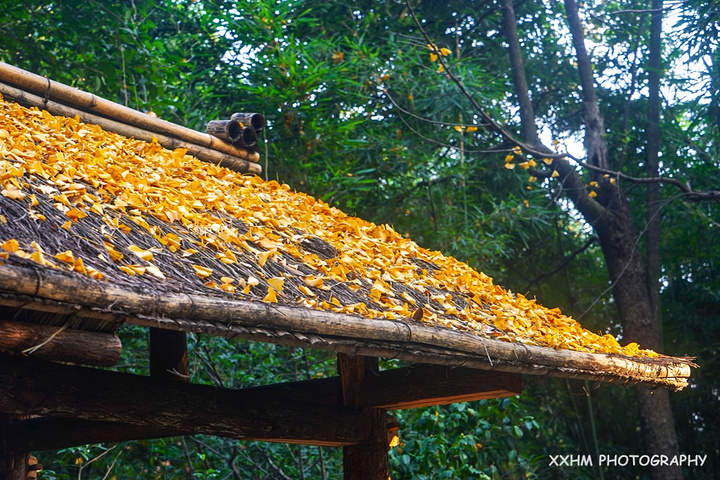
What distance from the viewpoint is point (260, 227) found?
3057 millimetres

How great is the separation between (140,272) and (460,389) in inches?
66.2

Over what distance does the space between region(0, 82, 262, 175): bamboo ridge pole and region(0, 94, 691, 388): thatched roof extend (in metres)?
0.17

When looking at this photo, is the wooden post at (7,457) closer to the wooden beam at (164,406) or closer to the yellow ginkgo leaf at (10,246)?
the wooden beam at (164,406)

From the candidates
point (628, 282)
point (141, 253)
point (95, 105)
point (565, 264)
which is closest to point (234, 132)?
point (95, 105)

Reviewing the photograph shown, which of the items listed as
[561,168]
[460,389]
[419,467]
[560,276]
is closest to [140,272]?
[460,389]

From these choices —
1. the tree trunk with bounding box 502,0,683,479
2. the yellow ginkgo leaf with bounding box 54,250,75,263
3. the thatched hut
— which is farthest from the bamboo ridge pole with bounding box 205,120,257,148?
the tree trunk with bounding box 502,0,683,479

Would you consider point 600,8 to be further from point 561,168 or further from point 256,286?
point 256,286

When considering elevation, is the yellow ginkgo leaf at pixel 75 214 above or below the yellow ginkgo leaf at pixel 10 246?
above

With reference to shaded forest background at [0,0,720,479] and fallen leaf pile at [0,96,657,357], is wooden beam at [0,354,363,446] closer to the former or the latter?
fallen leaf pile at [0,96,657,357]

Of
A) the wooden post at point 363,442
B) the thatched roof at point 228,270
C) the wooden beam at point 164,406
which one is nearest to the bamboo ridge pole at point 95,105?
the thatched roof at point 228,270

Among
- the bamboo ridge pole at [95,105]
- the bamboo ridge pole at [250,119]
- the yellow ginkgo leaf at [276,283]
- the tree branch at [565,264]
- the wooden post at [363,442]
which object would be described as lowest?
the wooden post at [363,442]

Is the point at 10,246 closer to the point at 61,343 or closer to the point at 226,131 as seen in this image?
the point at 61,343

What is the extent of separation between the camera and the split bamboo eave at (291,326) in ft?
5.37

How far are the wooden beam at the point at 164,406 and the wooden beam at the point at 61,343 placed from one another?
11 cm
